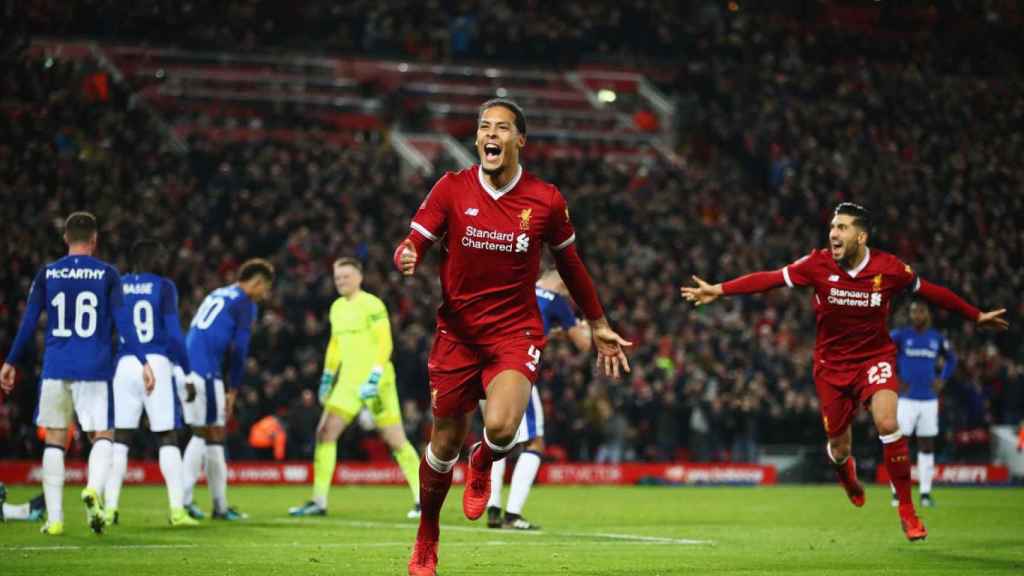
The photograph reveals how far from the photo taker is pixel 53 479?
1414 centimetres

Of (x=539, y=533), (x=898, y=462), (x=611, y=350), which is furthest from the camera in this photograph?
(x=539, y=533)

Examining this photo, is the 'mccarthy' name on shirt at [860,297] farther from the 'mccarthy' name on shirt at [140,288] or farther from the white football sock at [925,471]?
the white football sock at [925,471]

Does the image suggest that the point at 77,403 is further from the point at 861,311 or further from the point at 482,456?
the point at 861,311

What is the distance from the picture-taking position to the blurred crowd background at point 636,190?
98.8 ft

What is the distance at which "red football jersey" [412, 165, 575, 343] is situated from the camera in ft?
31.9

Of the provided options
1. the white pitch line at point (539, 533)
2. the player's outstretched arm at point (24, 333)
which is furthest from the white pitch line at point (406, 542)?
the player's outstretched arm at point (24, 333)

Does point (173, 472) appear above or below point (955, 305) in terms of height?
below

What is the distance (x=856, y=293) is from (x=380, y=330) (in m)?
5.83

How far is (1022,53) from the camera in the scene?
49.2m

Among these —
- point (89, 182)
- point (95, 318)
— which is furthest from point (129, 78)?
point (95, 318)

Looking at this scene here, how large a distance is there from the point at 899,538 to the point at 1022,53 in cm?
3802

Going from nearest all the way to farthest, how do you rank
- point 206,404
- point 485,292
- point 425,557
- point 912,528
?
point 425,557 → point 485,292 → point 912,528 → point 206,404

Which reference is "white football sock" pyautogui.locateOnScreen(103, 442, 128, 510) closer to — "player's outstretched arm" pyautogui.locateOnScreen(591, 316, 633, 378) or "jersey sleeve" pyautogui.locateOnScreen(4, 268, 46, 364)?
"jersey sleeve" pyautogui.locateOnScreen(4, 268, 46, 364)

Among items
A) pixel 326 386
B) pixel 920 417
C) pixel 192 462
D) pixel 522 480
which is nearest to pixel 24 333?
pixel 192 462
